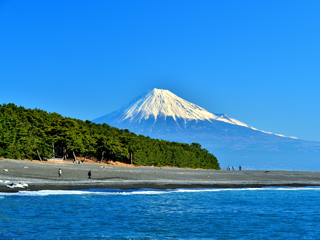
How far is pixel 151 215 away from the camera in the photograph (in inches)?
1201

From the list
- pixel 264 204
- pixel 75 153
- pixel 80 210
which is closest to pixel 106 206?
pixel 80 210

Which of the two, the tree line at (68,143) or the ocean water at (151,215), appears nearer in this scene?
the ocean water at (151,215)

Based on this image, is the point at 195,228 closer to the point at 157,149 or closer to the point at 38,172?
the point at 38,172

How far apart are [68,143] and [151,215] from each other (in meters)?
60.7

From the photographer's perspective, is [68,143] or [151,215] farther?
[68,143]

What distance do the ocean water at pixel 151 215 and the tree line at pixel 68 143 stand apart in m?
36.8

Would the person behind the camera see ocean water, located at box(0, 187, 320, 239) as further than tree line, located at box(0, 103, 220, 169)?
No

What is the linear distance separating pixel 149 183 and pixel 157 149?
61.4 m

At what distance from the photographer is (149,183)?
51.8 m

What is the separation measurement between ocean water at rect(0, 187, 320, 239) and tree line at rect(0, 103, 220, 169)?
36.8 meters

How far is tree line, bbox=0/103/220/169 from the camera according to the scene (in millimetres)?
73312

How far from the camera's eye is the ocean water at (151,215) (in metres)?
24.2

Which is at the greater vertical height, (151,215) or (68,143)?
(68,143)

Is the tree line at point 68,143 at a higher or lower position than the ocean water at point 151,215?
higher
